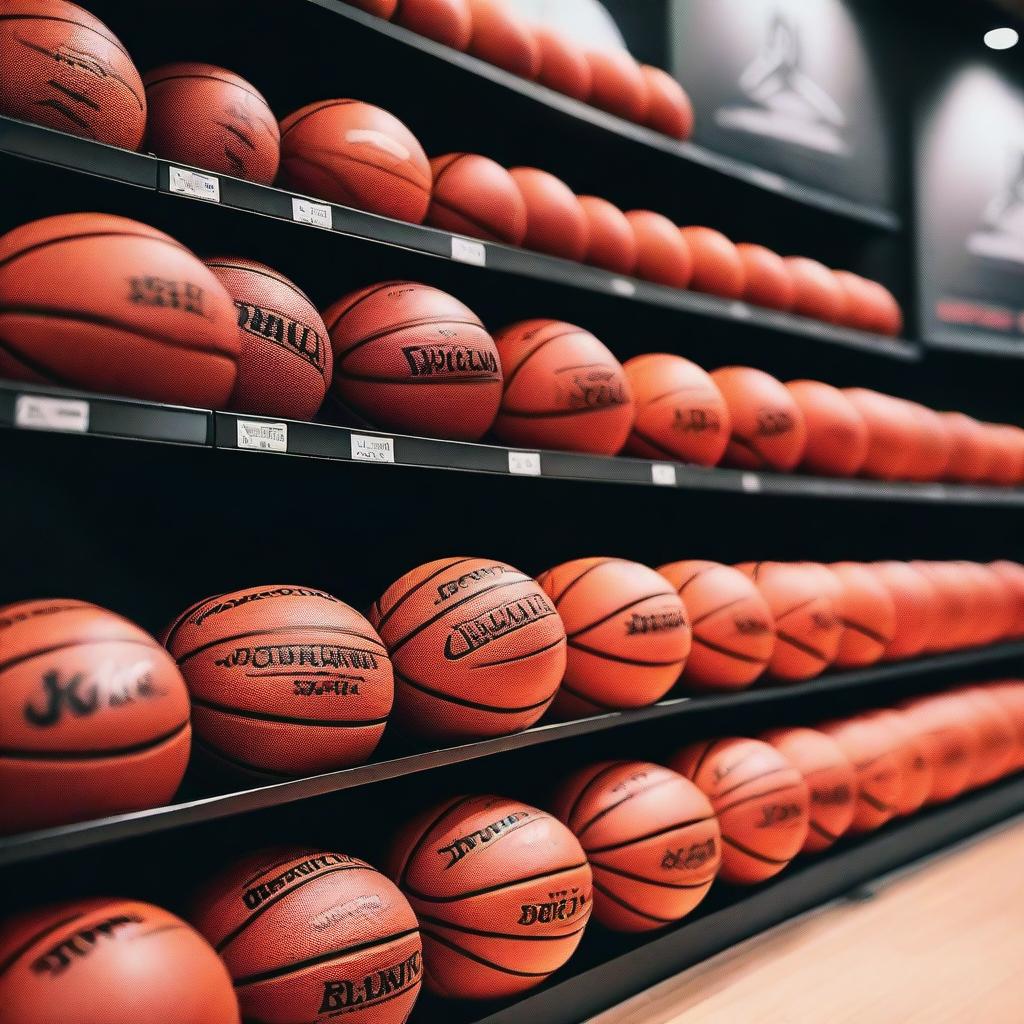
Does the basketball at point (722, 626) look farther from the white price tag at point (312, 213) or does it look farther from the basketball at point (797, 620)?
the white price tag at point (312, 213)

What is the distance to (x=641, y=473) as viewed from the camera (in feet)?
7.07

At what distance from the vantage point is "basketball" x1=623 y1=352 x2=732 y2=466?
2.25m

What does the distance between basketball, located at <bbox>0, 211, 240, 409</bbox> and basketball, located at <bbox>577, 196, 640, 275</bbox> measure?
1.14 meters

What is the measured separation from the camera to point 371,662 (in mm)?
1527

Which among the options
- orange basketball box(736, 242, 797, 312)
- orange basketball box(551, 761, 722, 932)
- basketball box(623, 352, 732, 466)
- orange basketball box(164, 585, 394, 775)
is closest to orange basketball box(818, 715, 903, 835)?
orange basketball box(551, 761, 722, 932)

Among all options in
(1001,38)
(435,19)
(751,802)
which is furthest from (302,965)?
(1001,38)

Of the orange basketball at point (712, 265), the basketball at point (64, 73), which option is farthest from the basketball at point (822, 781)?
the basketball at point (64, 73)

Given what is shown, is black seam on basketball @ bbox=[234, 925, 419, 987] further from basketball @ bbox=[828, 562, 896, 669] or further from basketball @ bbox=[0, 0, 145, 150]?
basketball @ bbox=[828, 562, 896, 669]

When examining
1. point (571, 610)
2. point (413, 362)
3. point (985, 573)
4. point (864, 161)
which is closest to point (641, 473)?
point (571, 610)

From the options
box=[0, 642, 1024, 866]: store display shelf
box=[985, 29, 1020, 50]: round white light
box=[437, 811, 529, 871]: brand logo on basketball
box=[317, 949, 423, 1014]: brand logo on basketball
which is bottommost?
box=[317, 949, 423, 1014]: brand logo on basketball

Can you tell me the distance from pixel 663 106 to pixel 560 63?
0.38m

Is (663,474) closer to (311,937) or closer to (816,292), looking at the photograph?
(816,292)

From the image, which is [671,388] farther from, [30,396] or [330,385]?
[30,396]

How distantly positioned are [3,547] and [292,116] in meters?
1.00
